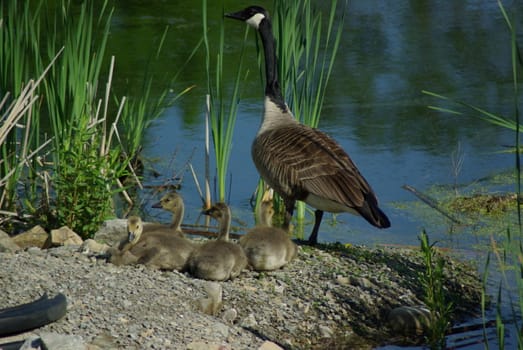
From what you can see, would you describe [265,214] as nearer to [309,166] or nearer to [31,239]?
[309,166]

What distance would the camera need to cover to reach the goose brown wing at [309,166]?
6.49m

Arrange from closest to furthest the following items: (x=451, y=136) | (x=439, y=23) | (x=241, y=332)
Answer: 1. (x=241, y=332)
2. (x=451, y=136)
3. (x=439, y=23)

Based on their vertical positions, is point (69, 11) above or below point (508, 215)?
above

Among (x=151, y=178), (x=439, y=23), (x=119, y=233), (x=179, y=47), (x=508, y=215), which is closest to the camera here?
(x=119, y=233)

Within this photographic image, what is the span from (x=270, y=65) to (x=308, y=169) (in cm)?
118

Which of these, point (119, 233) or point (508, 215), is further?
point (508, 215)

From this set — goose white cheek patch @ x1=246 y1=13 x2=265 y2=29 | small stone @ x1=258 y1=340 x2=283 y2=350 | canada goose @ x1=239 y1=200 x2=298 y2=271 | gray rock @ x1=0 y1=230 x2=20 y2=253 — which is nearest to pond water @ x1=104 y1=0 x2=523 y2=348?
goose white cheek patch @ x1=246 y1=13 x2=265 y2=29

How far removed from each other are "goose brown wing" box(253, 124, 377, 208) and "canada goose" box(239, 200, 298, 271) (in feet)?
1.84

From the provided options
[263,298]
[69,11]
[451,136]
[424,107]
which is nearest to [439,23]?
[424,107]

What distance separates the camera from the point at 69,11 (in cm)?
720

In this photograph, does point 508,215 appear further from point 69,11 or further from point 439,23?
point 439,23

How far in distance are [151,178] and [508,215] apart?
3.40 metres

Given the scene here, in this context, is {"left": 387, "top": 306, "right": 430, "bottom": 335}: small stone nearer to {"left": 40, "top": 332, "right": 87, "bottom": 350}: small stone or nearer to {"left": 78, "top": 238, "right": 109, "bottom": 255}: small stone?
{"left": 78, "top": 238, "right": 109, "bottom": 255}: small stone

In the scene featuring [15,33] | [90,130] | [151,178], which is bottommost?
[151,178]
